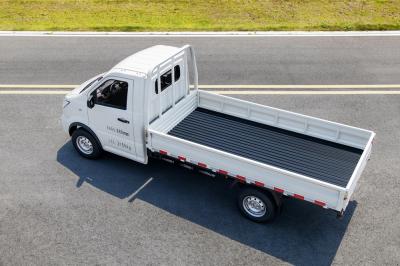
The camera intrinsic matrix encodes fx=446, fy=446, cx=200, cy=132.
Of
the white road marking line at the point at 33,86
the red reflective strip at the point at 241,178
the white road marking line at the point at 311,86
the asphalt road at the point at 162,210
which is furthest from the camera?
the white road marking line at the point at 311,86

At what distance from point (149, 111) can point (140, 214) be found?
221cm

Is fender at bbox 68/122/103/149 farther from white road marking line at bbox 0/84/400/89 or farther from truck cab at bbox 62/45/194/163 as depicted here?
white road marking line at bbox 0/84/400/89

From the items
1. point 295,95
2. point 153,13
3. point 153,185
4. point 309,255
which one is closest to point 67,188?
point 153,185

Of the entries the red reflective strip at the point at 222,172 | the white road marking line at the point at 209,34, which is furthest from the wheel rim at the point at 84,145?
the white road marking line at the point at 209,34

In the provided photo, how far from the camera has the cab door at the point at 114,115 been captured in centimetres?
970

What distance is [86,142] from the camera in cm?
1091

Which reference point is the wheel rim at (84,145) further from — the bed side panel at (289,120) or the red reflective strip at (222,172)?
the red reflective strip at (222,172)

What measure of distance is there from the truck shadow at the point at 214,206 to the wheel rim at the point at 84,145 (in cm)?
26

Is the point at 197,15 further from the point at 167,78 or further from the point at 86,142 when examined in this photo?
the point at 86,142

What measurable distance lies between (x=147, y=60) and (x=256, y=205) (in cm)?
391

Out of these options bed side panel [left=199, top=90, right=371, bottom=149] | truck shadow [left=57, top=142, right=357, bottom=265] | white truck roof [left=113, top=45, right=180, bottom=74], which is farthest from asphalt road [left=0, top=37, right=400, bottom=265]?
white truck roof [left=113, top=45, right=180, bottom=74]

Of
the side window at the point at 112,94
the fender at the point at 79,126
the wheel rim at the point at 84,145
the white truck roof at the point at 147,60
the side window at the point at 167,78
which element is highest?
the white truck roof at the point at 147,60

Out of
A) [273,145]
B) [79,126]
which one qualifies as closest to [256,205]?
[273,145]

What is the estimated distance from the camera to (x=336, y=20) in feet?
63.1
